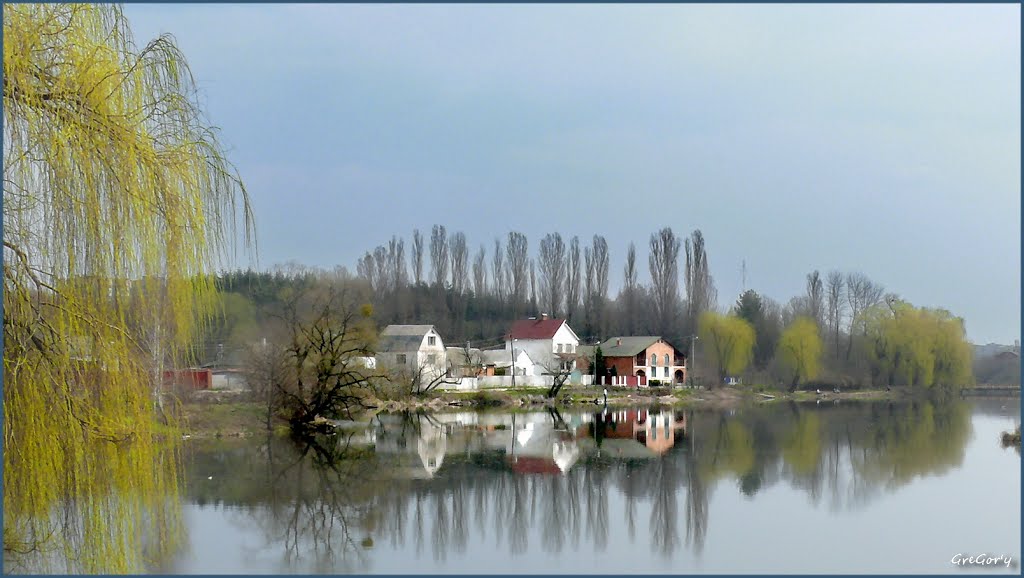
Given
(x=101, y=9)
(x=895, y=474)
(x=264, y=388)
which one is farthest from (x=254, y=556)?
(x=264, y=388)

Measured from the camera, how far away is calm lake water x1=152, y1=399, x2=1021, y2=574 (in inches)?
446

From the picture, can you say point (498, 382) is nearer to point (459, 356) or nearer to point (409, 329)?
point (459, 356)

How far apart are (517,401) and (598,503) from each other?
26.7 meters

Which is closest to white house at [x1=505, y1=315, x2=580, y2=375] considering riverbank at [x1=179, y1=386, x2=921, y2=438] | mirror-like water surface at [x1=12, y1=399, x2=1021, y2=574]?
riverbank at [x1=179, y1=386, x2=921, y2=438]

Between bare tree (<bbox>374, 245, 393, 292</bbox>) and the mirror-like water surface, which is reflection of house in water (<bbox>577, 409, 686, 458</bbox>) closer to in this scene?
the mirror-like water surface

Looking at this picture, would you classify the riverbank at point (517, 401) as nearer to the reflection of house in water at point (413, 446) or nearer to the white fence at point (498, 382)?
the white fence at point (498, 382)

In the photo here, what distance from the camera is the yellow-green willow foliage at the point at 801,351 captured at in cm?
5241

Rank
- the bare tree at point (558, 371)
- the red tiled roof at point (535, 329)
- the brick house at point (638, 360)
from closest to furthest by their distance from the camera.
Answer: the bare tree at point (558, 371)
the brick house at point (638, 360)
the red tiled roof at point (535, 329)

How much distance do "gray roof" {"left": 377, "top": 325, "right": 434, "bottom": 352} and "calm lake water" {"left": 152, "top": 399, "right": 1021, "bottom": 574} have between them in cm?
2030

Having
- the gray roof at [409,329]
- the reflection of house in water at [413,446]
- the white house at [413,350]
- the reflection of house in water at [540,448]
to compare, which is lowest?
the reflection of house in water at [540,448]

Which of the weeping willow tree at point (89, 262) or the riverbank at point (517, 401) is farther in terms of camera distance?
the riverbank at point (517, 401)

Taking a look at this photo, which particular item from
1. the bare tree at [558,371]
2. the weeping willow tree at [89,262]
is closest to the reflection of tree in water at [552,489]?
the weeping willow tree at [89,262]

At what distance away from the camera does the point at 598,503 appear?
15414mm

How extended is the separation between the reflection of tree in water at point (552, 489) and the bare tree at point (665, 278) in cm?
3124
